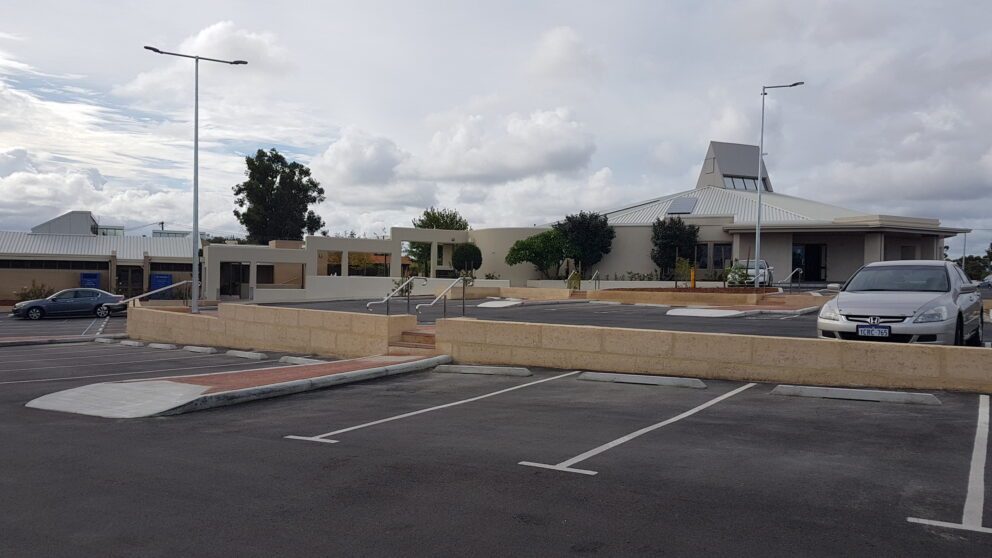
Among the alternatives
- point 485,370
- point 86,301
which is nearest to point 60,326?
point 86,301

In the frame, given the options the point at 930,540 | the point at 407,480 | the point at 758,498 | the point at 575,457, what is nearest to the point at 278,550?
the point at 407,480

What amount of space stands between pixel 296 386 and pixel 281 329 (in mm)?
9194

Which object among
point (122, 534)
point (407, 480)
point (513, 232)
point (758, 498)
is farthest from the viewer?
point (513, 232)

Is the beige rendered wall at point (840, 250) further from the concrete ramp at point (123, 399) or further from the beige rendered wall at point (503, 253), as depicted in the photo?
the concrete ramp at point (123, 399)

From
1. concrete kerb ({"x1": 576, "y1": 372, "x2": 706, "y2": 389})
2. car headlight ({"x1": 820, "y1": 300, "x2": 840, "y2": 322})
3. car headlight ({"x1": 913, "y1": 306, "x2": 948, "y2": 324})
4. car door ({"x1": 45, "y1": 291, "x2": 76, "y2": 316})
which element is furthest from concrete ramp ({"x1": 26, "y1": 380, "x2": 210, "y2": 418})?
car door ({"x1": 45, "y1": 291, "x2": 76, "y2": 316})

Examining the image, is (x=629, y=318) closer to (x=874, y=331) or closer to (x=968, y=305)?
(x=968, y=305)

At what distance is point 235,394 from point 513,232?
A: 43.2 metres

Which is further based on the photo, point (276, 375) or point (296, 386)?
point (276, 375)

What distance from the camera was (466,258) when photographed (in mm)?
51000

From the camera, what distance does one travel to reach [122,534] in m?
4.97

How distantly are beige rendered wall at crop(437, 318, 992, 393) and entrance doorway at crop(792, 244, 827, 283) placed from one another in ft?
125

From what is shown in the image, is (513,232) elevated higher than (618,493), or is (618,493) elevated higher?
(513,232)

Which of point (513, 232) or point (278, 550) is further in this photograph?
point (513, 232)

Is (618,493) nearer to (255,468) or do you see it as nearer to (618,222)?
(255,468)
